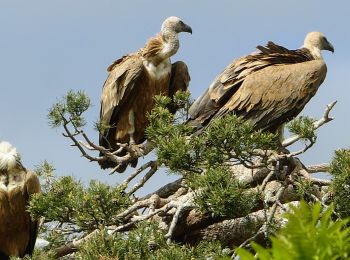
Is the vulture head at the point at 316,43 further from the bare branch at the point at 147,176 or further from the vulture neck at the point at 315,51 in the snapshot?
the bare branch at the point at 147,176

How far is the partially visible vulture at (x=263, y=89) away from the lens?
791 centimetres

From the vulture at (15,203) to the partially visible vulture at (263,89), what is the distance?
1.74 m

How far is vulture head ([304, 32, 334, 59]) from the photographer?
30.8 ft

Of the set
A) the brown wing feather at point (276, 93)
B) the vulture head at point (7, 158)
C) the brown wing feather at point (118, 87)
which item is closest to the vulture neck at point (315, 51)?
the brown wing feather at point (276, 93)

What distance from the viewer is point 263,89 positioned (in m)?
8.20

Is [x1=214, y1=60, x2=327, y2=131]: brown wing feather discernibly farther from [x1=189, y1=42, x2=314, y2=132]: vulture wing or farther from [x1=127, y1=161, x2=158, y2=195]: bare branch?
[x1=127, y1=161, x2=158, y2=195]: bare branch

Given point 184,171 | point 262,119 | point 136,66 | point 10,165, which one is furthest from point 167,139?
point 136,66

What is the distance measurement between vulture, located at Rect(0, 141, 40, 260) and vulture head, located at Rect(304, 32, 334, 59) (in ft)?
13.3

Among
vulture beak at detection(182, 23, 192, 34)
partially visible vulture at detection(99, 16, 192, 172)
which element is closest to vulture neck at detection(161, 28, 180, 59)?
partially visible vulture at detection(99, 16, 192, 172)

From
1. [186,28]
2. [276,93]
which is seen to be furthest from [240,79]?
[186,28]

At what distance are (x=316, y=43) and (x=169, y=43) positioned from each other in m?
1.96

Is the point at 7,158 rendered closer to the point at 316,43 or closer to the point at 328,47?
the point at 316,43

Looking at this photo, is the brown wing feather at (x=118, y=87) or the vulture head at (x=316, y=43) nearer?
the vulture head at (x=316, y=43)

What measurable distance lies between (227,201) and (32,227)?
9.38 feet
